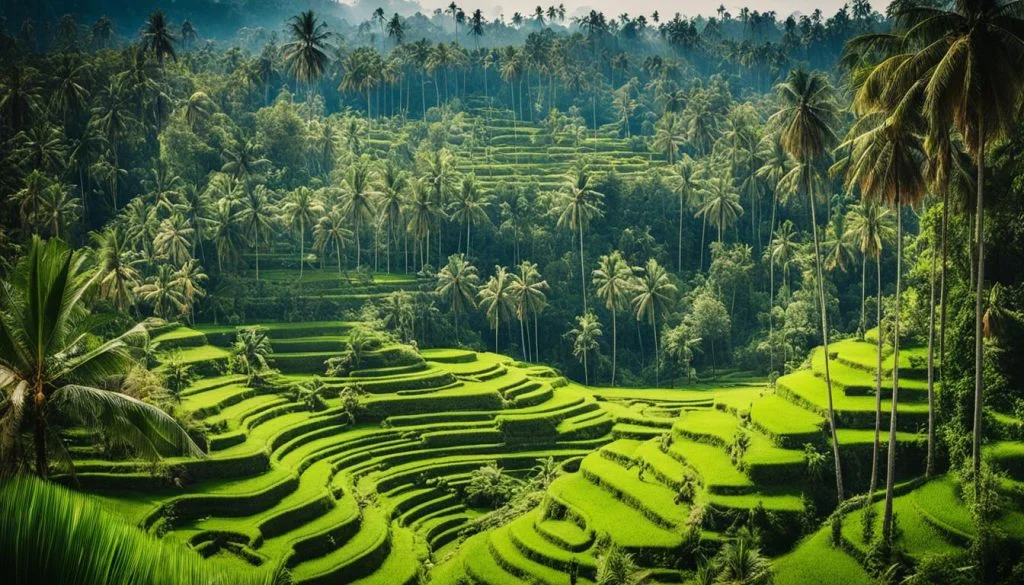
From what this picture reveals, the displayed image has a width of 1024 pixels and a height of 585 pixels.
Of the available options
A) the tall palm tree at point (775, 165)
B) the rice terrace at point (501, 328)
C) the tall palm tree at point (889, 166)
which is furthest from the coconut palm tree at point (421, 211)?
the tall palm tree at point (889, 166)

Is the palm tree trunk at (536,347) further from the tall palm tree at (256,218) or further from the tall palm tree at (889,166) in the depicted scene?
the tall palm tree at (889,166)

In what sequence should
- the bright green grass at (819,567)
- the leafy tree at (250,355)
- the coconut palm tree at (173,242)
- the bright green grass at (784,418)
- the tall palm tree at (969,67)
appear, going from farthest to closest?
the coconut palm tree at (173,242) → the leafy tree at (250,355) → the bright green grass at (784,418) → the bright green grass at (819,567) → the tall palm tree at (969,67)

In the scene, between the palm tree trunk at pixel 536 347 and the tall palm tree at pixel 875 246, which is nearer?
the tall palm tree at pixel 875 246

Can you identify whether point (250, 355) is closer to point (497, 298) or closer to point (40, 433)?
point (497, 298)

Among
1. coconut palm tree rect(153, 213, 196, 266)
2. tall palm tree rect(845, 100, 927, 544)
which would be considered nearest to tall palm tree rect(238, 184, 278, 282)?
coconut palm tree rect(153, 213, 196, 266)

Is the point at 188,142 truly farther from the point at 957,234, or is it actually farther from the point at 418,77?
the point at 957,234

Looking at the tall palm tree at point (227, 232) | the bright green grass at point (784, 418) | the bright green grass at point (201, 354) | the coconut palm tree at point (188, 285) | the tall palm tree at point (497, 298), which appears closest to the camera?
the bright green grass at point (784, 418)

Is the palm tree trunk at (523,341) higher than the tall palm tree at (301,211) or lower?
lower

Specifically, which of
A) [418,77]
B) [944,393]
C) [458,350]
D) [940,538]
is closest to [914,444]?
[944,393]
